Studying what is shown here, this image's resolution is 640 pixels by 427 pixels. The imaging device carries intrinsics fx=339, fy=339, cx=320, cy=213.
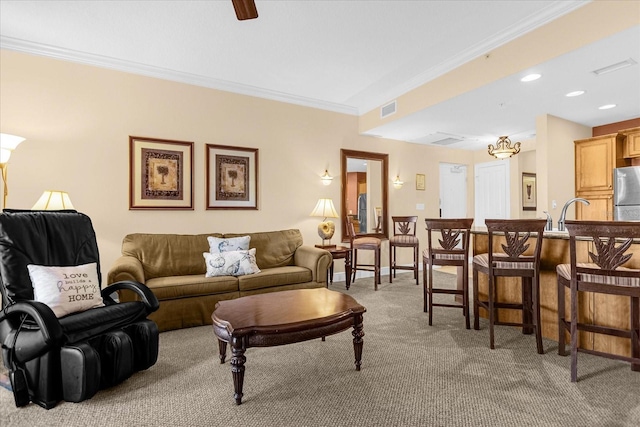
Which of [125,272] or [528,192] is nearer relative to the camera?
[125,272]

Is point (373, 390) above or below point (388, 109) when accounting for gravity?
below

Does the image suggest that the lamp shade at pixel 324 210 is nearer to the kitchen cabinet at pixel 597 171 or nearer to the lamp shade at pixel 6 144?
the lamp shade at pixel 6 144

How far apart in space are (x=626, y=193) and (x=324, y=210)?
4.16m

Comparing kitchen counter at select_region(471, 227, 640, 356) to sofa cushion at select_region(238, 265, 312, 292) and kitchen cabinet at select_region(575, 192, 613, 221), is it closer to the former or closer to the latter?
sofa cushion at select_region(238, 265, 312, 292)

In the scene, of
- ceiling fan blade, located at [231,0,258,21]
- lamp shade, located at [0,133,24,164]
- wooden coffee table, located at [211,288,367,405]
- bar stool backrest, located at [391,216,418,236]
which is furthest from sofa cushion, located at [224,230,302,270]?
ceiling fan blade, located at [231,0,258,21]

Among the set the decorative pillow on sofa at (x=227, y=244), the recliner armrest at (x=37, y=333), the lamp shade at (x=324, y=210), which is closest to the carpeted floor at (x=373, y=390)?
the recliner armrest at (x=37, y=333)

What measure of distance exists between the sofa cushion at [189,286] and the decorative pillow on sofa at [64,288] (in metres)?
0.84

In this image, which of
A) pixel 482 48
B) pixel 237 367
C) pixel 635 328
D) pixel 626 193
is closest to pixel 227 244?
pixel 237 367

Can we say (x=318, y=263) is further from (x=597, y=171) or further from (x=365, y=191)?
(x=597, y=171)

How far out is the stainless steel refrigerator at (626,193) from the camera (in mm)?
4566

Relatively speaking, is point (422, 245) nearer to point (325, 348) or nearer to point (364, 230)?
Result: point (364, 230)

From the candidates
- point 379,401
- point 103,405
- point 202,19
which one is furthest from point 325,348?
point 202,19

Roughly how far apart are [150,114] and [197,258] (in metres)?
1.84

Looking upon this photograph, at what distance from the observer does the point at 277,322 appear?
2.08 meters
